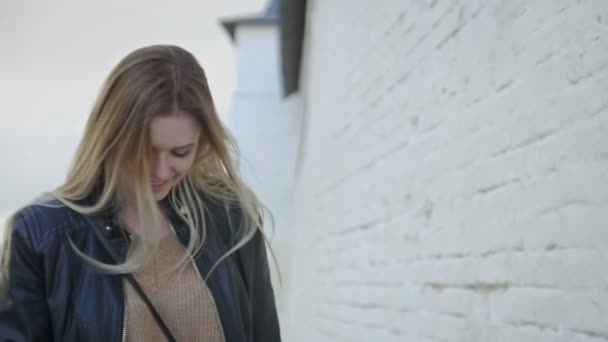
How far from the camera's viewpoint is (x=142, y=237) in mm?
1629

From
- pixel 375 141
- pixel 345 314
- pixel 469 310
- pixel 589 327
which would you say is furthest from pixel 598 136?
pixel 345 314

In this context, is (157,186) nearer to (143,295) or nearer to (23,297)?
(143,295)

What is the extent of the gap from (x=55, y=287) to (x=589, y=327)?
3.78 feet

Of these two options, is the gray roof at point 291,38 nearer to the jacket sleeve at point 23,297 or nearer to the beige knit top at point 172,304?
the beige knit top at point 172,304

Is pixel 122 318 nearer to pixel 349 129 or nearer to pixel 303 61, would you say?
pixel 349 129

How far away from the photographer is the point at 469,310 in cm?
233

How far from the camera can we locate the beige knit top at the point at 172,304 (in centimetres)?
153

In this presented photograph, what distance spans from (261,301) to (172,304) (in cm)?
28

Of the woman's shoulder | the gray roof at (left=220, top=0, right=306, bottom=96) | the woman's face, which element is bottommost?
the woman's shoulder

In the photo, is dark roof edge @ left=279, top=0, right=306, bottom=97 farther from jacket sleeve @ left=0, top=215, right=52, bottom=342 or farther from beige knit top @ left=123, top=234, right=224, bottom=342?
jacket sleeve @ left=0, top=215, right=52, bottom=342

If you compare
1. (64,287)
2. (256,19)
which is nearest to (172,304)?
(64,287)

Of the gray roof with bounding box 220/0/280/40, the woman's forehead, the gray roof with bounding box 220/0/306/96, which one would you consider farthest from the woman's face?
the gray roof with bounding box 220/0/280/40

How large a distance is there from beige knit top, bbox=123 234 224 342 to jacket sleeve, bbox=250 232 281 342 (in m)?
0.18

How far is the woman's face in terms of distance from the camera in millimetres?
1608
